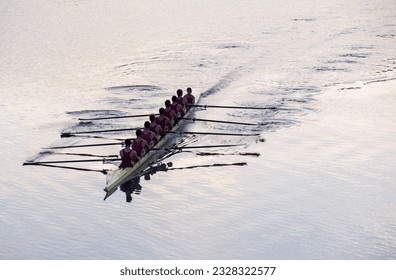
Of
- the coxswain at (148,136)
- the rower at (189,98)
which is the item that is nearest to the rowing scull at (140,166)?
the coxswain at (148,136)

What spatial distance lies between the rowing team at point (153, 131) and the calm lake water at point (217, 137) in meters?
0.98

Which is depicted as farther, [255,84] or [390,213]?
[255,84]

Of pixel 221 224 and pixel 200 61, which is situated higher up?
pixel 200 61

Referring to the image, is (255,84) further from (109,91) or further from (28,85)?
(28,85)

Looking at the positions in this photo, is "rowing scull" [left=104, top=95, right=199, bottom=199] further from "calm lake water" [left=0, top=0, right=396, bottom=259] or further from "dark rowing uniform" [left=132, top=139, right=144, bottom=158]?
"calm lake water" [left=0, top=0, right=396, bottom=259]

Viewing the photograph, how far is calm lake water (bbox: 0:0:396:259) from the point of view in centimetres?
1942

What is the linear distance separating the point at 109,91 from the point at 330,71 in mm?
12394

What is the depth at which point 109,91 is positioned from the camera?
34.1m

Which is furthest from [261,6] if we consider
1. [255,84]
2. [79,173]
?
[79,173]

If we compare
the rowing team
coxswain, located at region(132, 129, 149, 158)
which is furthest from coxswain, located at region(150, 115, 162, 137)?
coxswain, located at region(132, 129, 149, 158)

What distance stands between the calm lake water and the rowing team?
0.98m

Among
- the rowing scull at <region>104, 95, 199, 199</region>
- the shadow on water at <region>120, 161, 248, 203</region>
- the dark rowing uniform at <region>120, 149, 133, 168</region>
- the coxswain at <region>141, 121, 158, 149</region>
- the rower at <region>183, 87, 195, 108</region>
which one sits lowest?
the shadow on water at <region>120, 161, 248, 203</region>

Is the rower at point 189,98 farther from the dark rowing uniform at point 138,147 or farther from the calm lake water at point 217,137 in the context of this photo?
the dark rowing uniform at point 138,147

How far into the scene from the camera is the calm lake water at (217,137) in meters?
19.4
